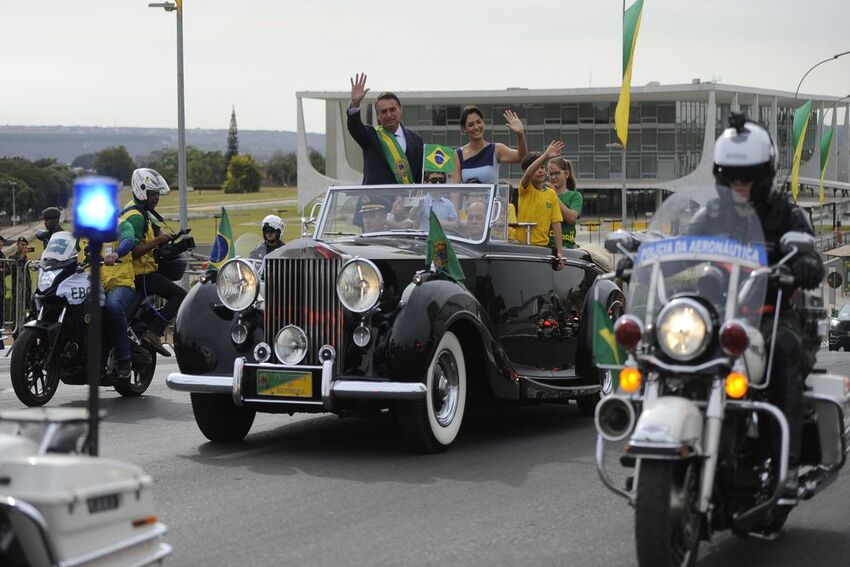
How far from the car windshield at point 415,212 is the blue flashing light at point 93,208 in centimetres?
571

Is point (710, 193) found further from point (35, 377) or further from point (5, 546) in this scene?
point (35, 377)

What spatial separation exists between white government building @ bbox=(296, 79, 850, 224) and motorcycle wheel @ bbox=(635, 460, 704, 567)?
91.7m

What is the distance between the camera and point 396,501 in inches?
303

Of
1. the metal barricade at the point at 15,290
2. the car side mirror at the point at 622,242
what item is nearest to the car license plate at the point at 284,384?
the car side mirror at the point at 622,242

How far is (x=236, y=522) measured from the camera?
7.09 m

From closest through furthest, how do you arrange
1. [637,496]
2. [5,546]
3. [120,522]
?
[5,546] < [120,522] < [637,496]

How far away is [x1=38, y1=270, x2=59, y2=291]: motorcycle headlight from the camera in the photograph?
39.4 ft

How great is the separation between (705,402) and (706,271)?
2.01 ft

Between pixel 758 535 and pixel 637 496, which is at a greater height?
pixel 637 496

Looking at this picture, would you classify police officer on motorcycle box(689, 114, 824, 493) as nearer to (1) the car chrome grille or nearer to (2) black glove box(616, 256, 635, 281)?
(2) black glove box(616, 256, 635, 281)

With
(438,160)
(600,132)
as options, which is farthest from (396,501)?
(600,132)

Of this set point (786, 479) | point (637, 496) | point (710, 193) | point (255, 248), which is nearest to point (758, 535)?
point (786, 479)

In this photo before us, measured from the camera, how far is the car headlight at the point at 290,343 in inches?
359

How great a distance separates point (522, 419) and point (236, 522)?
468cm
